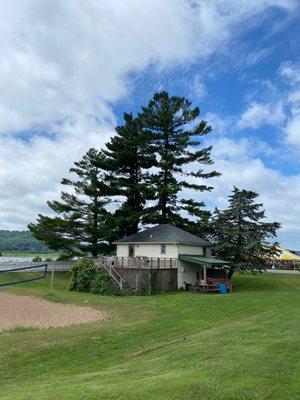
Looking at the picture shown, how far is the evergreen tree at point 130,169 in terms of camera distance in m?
43.1

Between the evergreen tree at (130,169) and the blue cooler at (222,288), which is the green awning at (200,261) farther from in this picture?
the evergreen tree at (130,169)

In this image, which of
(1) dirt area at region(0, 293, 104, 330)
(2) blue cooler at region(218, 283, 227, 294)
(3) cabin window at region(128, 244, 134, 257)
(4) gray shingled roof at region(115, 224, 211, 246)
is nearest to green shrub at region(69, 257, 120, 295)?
(3) cabin window at region(128, 244, 134, 257)

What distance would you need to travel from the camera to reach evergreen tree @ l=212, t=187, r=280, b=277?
117ft

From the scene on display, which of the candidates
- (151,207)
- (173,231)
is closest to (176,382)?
(173,231)

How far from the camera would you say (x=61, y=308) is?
22.0m

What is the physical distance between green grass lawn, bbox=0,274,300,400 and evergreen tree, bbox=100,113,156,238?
73.0 feet

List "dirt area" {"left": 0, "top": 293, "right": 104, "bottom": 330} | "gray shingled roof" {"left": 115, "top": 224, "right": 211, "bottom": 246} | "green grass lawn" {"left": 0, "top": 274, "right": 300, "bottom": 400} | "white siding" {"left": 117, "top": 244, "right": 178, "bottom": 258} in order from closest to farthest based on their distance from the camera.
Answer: "green grass lawn" {"left": 0, "top": 274, "right": 300, "bottom": 400} < "dirt area" {"left": 0, "top": 293, "right": 104, "bottom": 330} < "white siding" {"left": 117, "top": 244, "right": 178, "bottom": 258} < "gray shingled roof" {"left": 115, "top": 224, "right": 211, "bottom": 246}

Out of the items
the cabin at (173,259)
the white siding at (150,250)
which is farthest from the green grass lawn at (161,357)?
the white siding at (150,250)

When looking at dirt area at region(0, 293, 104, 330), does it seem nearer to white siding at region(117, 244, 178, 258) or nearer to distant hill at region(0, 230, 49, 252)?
white siding at region(117, 244, 178, 258)

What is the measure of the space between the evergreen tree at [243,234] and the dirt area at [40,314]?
17.1 metres

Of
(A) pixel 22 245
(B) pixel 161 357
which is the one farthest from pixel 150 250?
(A) pixel 22 245

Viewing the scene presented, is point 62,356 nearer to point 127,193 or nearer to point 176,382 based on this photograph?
point 176,382

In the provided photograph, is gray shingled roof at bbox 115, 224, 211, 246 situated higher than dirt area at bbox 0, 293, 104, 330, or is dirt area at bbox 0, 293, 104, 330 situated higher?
gray shingled roof at bbox 115, 224, 211, 246

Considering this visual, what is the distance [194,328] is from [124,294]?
1462cm
